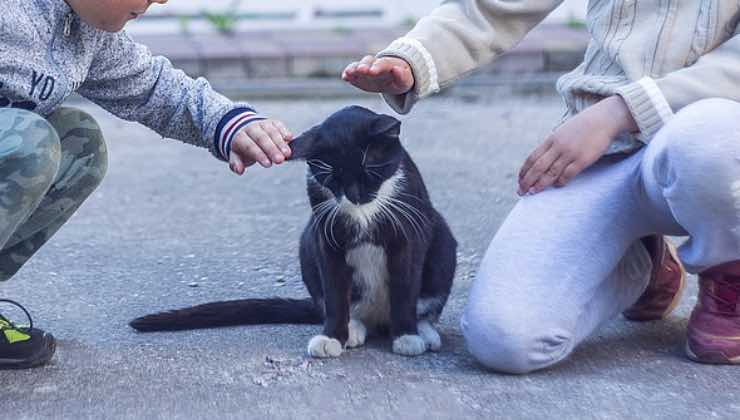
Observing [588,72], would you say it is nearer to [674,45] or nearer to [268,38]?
[674,45]

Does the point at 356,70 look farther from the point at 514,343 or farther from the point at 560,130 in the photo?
the point at 514,343

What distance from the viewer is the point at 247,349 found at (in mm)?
2295

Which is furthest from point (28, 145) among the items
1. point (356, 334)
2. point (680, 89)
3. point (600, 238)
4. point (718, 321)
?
point (718, 321)

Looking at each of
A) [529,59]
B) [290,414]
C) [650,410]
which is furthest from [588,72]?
[529,59]

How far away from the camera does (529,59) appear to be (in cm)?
629

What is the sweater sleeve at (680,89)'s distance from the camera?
7.02 ft

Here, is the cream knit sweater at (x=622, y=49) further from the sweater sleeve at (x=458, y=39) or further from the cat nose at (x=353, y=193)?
the cat nose at (x=353, y=193)

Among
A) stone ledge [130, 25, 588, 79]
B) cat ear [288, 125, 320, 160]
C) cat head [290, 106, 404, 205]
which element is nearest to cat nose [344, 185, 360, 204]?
cat head [290, 106, 404, 205]

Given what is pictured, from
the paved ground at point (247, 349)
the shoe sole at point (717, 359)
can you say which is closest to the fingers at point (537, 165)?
the paved ground at point (247, 349)

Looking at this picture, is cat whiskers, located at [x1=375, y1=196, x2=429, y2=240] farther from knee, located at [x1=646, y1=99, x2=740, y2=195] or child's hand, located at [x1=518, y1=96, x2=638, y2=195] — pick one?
knee, located at [x1=646, y1=99, x2=740, y2=195]

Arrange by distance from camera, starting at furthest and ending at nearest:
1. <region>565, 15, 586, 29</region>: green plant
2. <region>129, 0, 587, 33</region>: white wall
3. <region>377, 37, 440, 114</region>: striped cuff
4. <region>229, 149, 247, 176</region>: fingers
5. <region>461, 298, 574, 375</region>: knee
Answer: <region>129, 0, 587, 33</region>: white wall < <region>565, 15, 586, 29</region>: green plant < <region>377, 37, 440, 114</region>: striped cuff < <region>229, 149, 247, 176</region>: fingers < <region>461, 298, 574, 375</region>: knee

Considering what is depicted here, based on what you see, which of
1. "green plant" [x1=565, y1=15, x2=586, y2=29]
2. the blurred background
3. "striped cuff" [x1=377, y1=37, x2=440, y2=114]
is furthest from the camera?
"green plant" [x1=565, y1=15, x2=586, y2=29]

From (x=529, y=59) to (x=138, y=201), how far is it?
3013 millimetres

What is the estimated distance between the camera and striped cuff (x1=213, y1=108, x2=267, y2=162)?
2.25 metres
